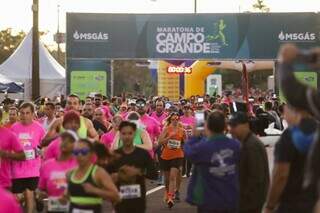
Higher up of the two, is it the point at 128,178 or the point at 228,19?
the point at 228,19

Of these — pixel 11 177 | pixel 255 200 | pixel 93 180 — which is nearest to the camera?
pixel 93 180

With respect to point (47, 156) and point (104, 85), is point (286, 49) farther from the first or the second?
point (104, 85)

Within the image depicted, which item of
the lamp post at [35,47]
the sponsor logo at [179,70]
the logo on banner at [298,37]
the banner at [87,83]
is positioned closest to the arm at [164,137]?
the lamp post at [35,47]

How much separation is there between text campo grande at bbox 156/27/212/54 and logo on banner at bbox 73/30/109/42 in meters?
1.84

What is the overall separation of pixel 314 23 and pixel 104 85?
7.55m

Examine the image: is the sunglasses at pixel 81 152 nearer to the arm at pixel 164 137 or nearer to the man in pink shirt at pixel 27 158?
the man in pink shirt at pixel 27 158

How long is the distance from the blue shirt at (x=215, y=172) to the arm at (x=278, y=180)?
750 millimetres

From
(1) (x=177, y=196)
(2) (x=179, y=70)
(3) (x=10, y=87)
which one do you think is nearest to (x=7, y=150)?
(1) (x=177, y=196)

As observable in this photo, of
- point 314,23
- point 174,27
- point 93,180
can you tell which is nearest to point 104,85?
point 174,27

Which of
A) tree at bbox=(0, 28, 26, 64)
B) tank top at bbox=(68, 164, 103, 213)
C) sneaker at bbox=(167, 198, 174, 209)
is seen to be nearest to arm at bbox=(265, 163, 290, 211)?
tank top at bbox=(68, 164, 103, 213)

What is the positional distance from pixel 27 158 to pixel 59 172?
4.27 m

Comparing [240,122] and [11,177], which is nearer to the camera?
[240,122]

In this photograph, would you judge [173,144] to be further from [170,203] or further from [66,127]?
[66,127]

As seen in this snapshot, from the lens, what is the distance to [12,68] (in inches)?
1300
